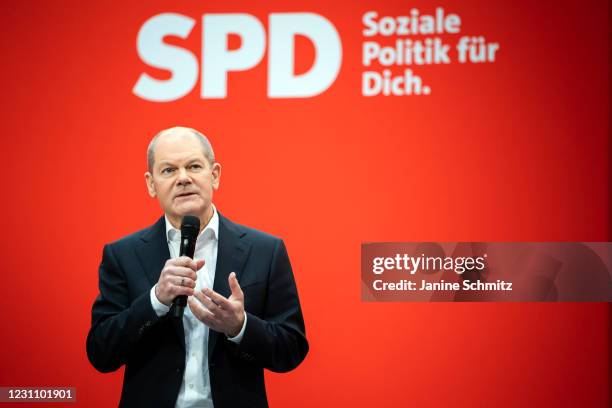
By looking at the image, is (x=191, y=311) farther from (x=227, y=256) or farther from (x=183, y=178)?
(x=183, y=178)

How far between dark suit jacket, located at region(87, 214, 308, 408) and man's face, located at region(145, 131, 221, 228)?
11cm

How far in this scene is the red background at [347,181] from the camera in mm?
3357

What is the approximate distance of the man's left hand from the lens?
7.17 feet

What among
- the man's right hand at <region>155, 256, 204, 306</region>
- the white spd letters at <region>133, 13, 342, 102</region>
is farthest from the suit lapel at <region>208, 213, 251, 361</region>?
the white spd letters at <region>133, 13, 342, 102</region>

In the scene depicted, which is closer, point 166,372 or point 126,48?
point 166,372

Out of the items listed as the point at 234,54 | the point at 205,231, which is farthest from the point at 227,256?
the point at 234,54

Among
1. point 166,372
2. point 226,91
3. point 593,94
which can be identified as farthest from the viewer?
point 226,91

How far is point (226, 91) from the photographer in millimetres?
3574

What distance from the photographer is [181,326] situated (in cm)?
243

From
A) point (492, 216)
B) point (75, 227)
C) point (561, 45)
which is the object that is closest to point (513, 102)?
point (561, 45)

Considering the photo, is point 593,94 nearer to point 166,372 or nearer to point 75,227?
point 166,372

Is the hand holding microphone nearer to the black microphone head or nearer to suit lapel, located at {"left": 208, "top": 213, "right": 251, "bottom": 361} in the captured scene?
the black microphone head

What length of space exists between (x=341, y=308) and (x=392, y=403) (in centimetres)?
50

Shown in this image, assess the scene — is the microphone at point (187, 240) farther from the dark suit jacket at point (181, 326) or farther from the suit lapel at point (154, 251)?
the suit lapel at point (154, 251)
